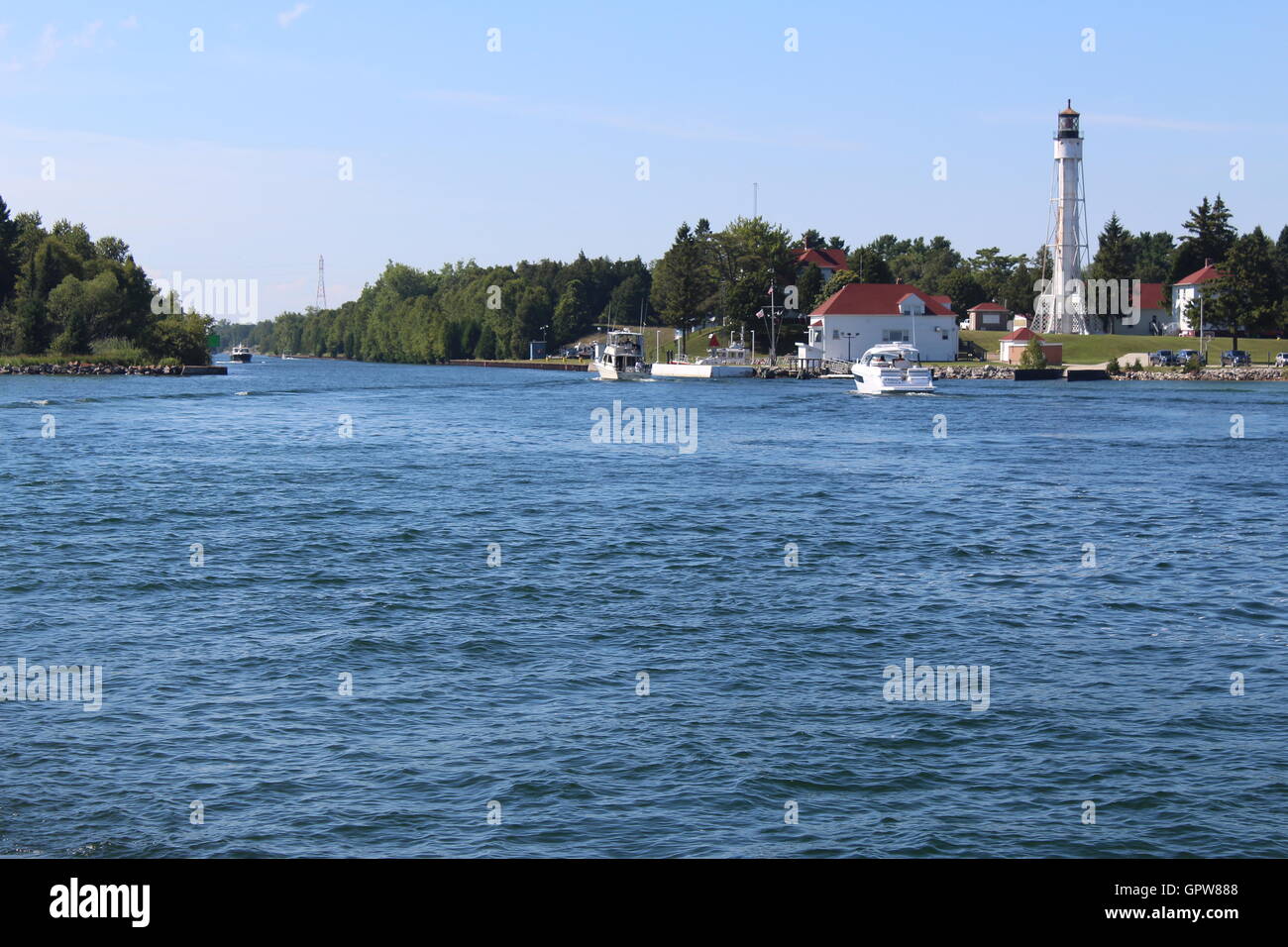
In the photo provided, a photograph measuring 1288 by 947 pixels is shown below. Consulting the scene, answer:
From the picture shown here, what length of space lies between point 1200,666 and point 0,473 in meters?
44.8

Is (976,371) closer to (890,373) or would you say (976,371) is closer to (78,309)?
(890,373)

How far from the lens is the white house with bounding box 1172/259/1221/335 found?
456ft

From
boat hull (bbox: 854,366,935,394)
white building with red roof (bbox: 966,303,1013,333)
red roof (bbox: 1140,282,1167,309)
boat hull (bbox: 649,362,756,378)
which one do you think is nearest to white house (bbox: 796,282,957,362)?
boat hull (bbox: 649,362,756,378)

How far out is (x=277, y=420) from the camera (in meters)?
81.8

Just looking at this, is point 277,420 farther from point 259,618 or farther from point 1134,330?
point 1134,330

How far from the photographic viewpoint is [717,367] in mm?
140875

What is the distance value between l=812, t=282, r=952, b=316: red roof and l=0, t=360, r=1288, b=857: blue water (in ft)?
309

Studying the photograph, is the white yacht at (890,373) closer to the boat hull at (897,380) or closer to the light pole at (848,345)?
the boat hull at (897,380)

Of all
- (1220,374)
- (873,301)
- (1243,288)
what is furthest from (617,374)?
(1243,288)

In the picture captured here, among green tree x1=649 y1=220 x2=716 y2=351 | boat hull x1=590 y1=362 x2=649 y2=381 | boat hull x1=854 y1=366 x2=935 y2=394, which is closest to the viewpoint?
boat hull x1=854 y1=366 x2=935 y2=394

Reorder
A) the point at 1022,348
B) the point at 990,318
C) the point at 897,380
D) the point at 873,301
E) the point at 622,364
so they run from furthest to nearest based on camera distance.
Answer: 1. the point at 990,318
2. the point at 622,364
3. the point at 873,301
4. the point at 1022,348
5. the point at 897,380

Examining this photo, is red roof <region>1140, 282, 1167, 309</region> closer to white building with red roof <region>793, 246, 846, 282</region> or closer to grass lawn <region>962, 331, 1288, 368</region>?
grass lawn <region>962, 331, 1288, 368</region>

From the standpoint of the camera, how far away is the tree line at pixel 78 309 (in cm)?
15075

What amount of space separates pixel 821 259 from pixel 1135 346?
54830 millimetres
